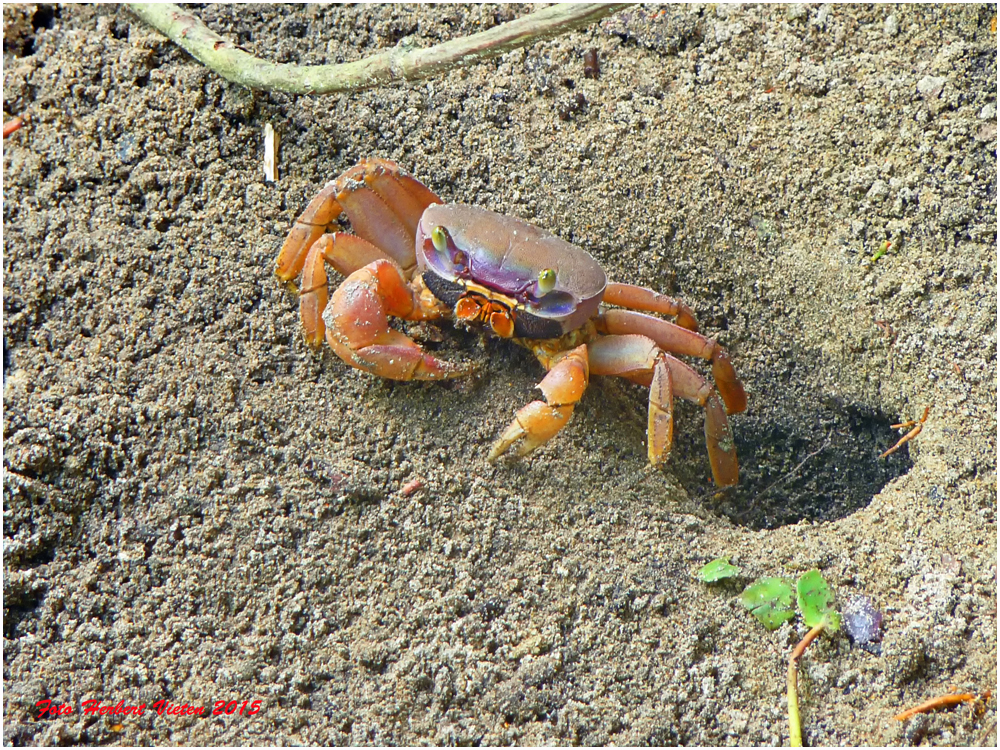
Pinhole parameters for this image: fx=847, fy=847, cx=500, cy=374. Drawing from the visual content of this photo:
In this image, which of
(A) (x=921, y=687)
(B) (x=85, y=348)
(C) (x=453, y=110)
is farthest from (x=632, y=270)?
(B) (x=85, y=348)

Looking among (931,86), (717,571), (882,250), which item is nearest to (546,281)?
(717,571)

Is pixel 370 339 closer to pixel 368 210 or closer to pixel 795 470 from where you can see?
pixel 368 210

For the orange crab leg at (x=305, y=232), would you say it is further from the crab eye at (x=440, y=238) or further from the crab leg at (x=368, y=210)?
the crab eye at (x=440, y=238)

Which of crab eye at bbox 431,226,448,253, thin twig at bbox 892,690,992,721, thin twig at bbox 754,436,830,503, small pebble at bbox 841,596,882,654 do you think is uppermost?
crab eye at bbox 431,226,448,253

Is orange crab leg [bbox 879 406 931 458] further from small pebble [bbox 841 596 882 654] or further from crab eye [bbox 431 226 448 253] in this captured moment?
crab eye [bbox 431 226 448 253]

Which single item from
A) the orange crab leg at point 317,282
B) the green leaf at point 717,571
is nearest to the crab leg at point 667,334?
the green leaf at point 717,571

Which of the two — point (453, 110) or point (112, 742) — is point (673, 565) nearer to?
point (112, 742)

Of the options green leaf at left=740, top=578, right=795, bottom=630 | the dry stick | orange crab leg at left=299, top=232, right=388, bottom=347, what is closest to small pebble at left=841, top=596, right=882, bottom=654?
green leaf at left=740, top=578, right=795, bottom=630
